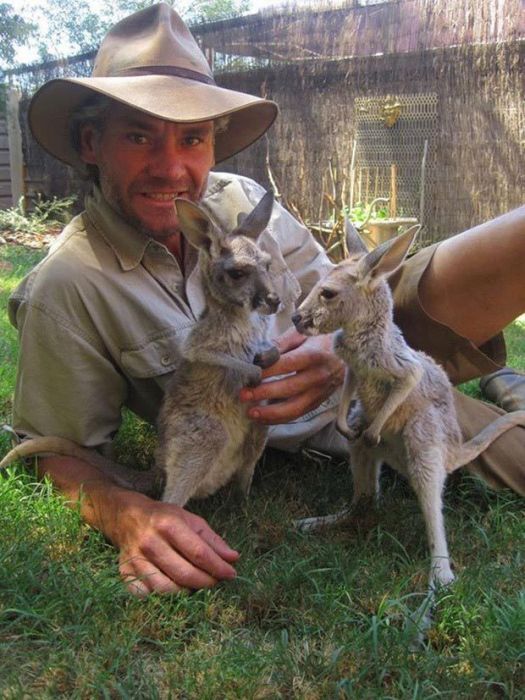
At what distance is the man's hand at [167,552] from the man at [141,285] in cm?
17

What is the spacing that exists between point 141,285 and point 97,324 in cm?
24

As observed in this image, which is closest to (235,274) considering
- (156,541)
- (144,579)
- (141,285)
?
(141,285)

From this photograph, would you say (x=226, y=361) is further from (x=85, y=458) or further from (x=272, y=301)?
(x=85, y=458)

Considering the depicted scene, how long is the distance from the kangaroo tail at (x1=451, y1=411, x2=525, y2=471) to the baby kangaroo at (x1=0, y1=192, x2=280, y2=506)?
2.57 feet

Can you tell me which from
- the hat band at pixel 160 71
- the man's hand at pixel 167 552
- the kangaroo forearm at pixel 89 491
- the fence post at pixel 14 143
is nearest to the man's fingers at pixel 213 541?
the man's hand at pixel 167 552

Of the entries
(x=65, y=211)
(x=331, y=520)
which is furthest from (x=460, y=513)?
(x=65, y=211)

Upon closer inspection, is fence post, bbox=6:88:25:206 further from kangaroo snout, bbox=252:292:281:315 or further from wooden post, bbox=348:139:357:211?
kangaroo snout, bbox=252:292:281:315

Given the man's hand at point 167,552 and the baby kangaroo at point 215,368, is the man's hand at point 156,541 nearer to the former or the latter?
the man's hand at point 167,552

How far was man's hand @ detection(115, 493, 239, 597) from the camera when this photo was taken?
2.40 metres

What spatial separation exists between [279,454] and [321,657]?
5.58 ft

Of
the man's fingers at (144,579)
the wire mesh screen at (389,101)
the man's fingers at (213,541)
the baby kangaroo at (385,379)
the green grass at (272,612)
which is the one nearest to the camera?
the green grass at (272,612)

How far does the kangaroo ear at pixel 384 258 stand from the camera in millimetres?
2508

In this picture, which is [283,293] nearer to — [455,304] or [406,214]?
[455,304]

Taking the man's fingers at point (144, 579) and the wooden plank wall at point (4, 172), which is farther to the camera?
the wooden plank wall at point (4, 172)
